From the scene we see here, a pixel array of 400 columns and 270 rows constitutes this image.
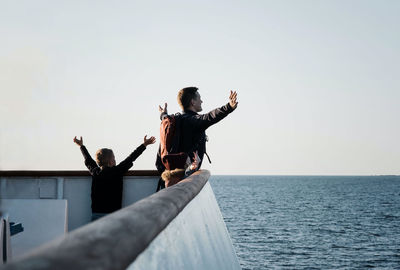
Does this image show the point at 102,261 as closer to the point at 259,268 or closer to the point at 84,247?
the point at 84,247

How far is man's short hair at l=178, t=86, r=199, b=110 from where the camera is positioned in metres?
4.71

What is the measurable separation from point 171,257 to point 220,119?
280 centimetres

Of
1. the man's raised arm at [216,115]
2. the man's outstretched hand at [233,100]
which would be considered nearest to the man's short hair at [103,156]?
the man's raised arm at [216,115]

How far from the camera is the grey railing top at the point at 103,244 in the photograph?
0.66 metres

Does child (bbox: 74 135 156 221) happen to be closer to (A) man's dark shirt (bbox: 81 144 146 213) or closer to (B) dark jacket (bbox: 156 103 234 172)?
(A) man's dark shirt (bbox: 81 144 146 213)

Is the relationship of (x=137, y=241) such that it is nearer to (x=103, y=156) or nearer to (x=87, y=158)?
(x=103, y=156)

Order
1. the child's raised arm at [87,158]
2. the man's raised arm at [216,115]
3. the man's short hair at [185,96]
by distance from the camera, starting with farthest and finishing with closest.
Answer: the child's raised arm at [87,158] < the man's short hair at [185,96] < the man's raised arm at [216,115]

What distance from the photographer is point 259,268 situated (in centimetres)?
4038

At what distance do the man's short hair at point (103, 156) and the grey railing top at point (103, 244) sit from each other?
12.2 feet

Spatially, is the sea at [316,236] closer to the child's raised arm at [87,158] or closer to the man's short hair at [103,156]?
the child's raised arm at [87,158]

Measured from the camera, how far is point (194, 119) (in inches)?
174

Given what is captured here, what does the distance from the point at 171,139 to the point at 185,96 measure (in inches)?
20.5

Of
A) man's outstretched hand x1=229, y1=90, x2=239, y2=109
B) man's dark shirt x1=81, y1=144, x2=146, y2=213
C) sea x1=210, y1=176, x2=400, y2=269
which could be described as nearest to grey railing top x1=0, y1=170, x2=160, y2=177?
man's dark shirt x1=81, y1=144, x2=146, y2=213

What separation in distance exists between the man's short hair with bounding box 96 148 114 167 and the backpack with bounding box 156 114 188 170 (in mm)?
720
